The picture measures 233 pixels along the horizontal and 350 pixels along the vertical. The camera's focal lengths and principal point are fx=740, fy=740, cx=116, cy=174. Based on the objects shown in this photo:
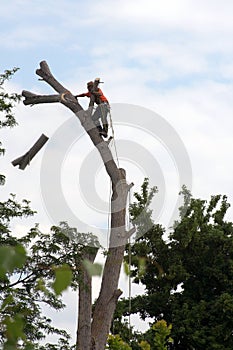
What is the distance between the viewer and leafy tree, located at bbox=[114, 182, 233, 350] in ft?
56.7

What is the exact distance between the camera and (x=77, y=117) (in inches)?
370

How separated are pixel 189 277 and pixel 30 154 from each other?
9.98m

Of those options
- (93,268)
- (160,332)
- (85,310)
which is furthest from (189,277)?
(93,268)

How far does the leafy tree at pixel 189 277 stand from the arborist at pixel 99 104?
26.6ft

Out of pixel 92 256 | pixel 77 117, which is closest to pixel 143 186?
pixel 92 256

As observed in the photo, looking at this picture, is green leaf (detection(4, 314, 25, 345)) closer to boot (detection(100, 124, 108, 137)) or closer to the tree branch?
boot (detection(100, 124, 108, 137))

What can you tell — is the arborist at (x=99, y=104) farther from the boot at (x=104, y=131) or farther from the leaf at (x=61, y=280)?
the leaf at (x=61, y=280)

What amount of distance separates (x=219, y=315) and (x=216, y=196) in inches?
140

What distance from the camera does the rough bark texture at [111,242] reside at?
30.0ft

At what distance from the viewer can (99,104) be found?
9.05 metres

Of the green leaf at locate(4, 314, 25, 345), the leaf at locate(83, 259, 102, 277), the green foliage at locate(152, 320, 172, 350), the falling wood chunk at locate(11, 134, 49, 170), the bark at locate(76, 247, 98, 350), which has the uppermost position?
the falling wood chunk at locate(11, 134, 49, 170)

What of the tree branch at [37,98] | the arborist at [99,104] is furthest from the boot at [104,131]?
the tree branch at [37,98]

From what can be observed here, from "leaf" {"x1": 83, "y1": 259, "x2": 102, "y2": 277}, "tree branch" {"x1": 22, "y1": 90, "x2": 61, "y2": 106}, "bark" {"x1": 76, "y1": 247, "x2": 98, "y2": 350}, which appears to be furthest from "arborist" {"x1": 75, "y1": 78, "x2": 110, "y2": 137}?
"leaf" {"x1": 83, "y1": 259, "x2": 102, "y2": 277}

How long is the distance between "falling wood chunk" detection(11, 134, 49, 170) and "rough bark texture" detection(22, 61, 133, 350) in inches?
26.1
